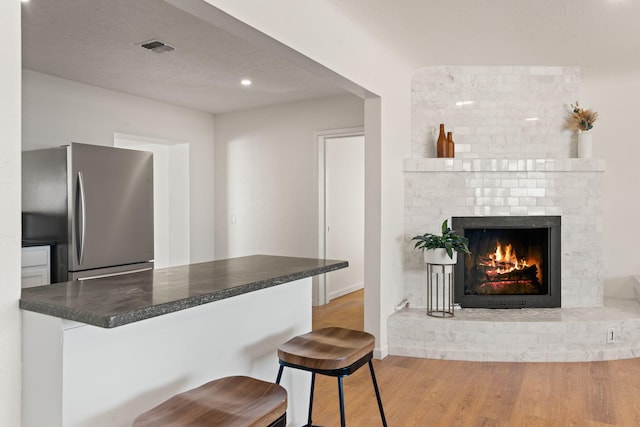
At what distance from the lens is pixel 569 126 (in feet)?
13.5

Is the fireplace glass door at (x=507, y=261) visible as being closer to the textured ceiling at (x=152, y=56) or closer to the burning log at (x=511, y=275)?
the burning log at (x=511, y=275)

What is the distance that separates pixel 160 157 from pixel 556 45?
4756mm

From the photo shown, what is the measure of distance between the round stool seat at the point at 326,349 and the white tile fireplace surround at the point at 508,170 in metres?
1.91

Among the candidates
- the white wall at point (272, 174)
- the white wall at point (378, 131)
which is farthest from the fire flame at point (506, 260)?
the white wall at point (272, 174)

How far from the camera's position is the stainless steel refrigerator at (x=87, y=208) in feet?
12.1

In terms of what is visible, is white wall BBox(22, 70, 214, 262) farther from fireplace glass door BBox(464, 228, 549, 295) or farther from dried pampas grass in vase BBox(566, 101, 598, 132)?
dried pampas grass in vase BBox(566, 101, 598, 132)

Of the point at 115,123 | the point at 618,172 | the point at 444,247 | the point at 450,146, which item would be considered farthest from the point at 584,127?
A: the point at 115,123

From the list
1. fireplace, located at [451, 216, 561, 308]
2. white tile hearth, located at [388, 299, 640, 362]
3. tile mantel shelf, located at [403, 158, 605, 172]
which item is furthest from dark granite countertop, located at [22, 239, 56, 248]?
fireplace, located at [451, 216, 561, 308]

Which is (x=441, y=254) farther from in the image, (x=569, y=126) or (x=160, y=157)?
(x=160, y=157)

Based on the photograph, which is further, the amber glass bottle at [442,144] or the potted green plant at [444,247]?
the amber glass bottle at [442,144]

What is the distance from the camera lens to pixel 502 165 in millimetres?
3959

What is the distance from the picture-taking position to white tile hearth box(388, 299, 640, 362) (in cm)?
353

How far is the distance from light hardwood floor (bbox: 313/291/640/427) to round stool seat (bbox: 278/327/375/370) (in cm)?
80

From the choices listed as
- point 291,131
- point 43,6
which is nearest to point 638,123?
point 291,131
